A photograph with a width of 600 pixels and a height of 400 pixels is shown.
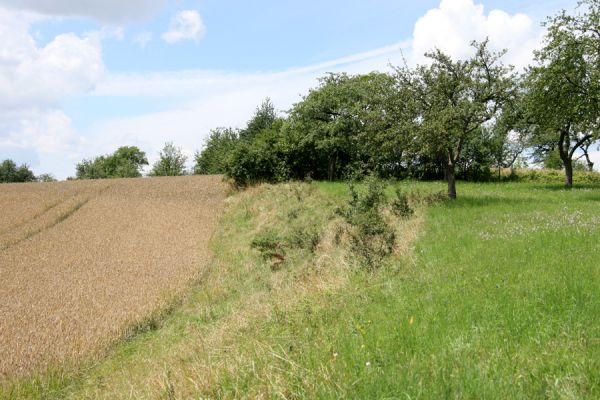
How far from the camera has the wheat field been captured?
37.1ft

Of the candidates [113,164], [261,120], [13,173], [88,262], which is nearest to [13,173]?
[13,173]

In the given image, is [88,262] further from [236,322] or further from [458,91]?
[458,91]

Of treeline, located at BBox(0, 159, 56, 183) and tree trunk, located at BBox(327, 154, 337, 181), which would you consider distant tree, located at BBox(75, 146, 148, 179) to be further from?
tree trunk, located at BBox(327, 154, 337, 181)

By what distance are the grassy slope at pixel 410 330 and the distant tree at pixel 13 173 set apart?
330 ft

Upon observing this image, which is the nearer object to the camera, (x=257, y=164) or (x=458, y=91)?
(x=458, y=91)

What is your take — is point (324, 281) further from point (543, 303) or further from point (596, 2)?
point (596, 2)

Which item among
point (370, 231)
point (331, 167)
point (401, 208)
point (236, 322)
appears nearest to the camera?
point (236, 322)

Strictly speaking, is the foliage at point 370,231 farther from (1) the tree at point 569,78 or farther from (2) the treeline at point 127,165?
(2) the treeline at point 127,165

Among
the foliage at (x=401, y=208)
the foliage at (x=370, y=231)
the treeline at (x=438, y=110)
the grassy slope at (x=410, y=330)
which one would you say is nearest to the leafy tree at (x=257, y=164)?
the treeline at (x=438, y=110)

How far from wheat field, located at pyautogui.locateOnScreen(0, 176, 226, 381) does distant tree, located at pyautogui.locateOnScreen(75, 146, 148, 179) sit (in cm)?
7246

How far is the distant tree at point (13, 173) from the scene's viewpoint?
97500mm

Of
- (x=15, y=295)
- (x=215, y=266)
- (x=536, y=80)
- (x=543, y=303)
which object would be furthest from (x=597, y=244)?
(x=536, y=80)

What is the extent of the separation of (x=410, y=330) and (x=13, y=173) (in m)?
112

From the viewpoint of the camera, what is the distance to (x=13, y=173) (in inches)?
3890
